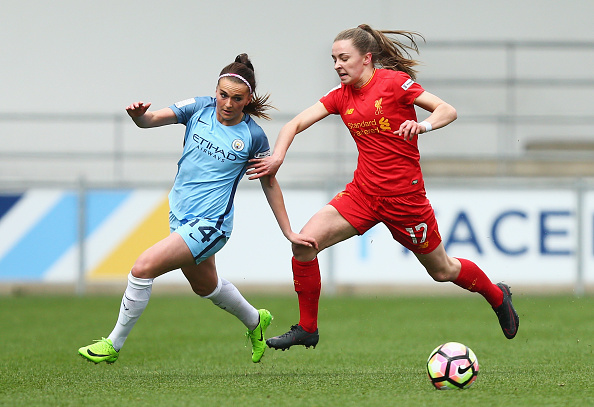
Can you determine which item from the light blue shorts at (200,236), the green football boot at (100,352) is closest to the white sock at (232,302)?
the light blue shorts at (200,236)

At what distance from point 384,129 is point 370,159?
211 mm

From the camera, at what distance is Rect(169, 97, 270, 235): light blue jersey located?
5516 mm

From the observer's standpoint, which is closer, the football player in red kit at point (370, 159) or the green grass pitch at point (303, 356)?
the green grass pitch at point (303, 356)

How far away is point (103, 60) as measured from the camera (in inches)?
577

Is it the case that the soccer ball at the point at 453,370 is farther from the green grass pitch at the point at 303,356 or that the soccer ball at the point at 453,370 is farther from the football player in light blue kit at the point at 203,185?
the football player in light blue kit at the point at 203,185

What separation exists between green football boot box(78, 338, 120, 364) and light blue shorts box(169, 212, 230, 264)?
70 centimetres

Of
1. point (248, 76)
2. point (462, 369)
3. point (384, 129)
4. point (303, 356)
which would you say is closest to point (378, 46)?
point (384, 129)

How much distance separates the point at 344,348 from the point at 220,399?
9.24 feet

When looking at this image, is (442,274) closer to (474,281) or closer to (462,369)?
(474,281)

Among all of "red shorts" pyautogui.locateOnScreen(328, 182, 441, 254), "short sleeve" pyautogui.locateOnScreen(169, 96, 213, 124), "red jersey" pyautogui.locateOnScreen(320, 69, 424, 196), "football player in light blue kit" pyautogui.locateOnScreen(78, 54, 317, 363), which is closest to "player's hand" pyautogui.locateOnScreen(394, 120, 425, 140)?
"red jersey" pyautogui.locateOnScreen(320, 69, 424, 196)

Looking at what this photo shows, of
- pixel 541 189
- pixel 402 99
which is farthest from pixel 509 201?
pixel 402 99

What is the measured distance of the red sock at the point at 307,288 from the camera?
587cm

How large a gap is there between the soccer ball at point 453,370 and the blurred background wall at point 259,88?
736 centimetres

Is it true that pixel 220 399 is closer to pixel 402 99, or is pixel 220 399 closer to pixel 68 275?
pixel 402 99
